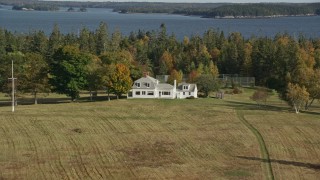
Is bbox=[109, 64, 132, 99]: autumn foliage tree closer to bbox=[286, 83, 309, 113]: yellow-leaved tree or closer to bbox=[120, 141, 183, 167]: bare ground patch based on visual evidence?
bbox=[286, 83, 309, 113]: yellow-leaved tree

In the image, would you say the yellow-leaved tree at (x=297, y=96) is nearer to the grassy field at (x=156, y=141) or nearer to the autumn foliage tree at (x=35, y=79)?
the grassy field at (x=156, y=141)

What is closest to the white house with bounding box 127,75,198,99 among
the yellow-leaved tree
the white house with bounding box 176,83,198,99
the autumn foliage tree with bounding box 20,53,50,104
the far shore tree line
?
the white house with bounding box 176,83,198,99

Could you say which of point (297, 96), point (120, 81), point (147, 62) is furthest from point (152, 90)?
point (147, 62)

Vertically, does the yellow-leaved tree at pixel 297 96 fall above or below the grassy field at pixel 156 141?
above

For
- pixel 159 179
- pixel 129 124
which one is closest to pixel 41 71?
pixel 129 124

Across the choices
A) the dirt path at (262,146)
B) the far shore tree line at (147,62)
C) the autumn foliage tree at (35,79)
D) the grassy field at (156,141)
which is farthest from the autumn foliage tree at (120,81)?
the dirt path at (262,146)

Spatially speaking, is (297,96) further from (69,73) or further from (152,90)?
(69,73)
